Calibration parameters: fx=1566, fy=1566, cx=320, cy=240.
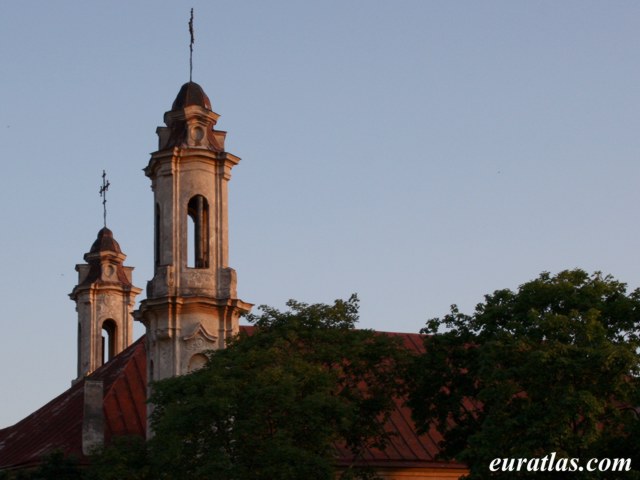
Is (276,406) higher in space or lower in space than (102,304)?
lower

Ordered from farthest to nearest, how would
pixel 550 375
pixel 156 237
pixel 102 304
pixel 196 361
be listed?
pixel 102 304 < pixel 156 237 < pixel 196 361 < pixel 550 375

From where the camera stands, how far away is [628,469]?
36.6 metres

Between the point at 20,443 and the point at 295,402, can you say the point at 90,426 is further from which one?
the point at 295,402

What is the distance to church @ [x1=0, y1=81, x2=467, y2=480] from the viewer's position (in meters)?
45.7

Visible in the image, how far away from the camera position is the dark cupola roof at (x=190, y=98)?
47.8 metres

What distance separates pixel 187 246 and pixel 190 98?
4707mm

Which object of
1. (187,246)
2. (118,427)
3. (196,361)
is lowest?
(118,427)

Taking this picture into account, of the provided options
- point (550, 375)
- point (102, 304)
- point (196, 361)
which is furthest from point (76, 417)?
point (550, 375)

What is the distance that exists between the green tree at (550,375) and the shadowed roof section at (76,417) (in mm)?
11528

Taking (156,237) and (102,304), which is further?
(102,304)

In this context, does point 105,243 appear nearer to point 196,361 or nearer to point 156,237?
point 156,237

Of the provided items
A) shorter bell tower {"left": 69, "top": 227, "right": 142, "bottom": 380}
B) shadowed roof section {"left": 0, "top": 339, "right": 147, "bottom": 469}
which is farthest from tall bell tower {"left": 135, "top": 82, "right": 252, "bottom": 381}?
shorter bell tower {"left": 69, "top": 227, "right": 142, "bottom": 380}

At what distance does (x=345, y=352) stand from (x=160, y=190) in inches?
369

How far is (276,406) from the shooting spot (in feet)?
126
